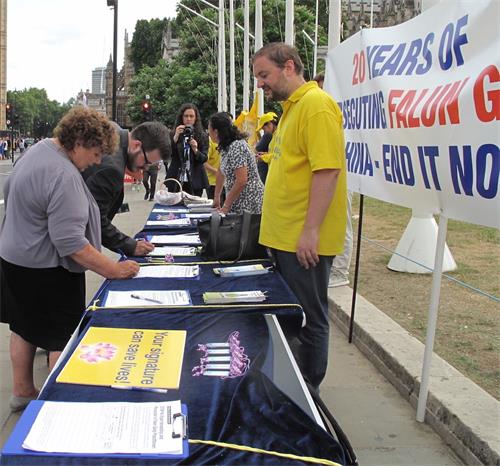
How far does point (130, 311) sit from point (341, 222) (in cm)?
116

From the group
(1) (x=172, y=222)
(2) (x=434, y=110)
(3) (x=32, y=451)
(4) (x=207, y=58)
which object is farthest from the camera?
(4) (x=207, y=58)

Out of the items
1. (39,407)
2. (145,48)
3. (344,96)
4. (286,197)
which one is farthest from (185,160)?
(145,48)

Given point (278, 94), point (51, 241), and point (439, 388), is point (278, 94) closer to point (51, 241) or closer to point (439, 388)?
point (51, 241)

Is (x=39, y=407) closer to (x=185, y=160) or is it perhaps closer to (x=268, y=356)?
(x=268, y=356)

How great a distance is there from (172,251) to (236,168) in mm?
1570

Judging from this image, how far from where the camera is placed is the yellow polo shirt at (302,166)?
2.55 metres

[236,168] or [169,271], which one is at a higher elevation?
[236,168]

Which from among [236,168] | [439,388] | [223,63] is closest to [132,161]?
[236,168]

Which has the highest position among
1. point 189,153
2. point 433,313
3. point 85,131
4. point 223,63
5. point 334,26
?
point 223,63

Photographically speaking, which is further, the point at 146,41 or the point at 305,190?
the point at 146,41

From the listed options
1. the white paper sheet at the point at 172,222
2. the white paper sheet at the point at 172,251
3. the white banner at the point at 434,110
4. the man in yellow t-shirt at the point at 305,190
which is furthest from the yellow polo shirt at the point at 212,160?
the man in yellow t-shirt at the point at 305,190

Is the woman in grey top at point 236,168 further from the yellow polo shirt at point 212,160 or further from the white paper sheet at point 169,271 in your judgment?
the yellow polo shirt at point 212,160

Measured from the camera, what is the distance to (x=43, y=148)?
258 cm

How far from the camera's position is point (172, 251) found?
345 cm
